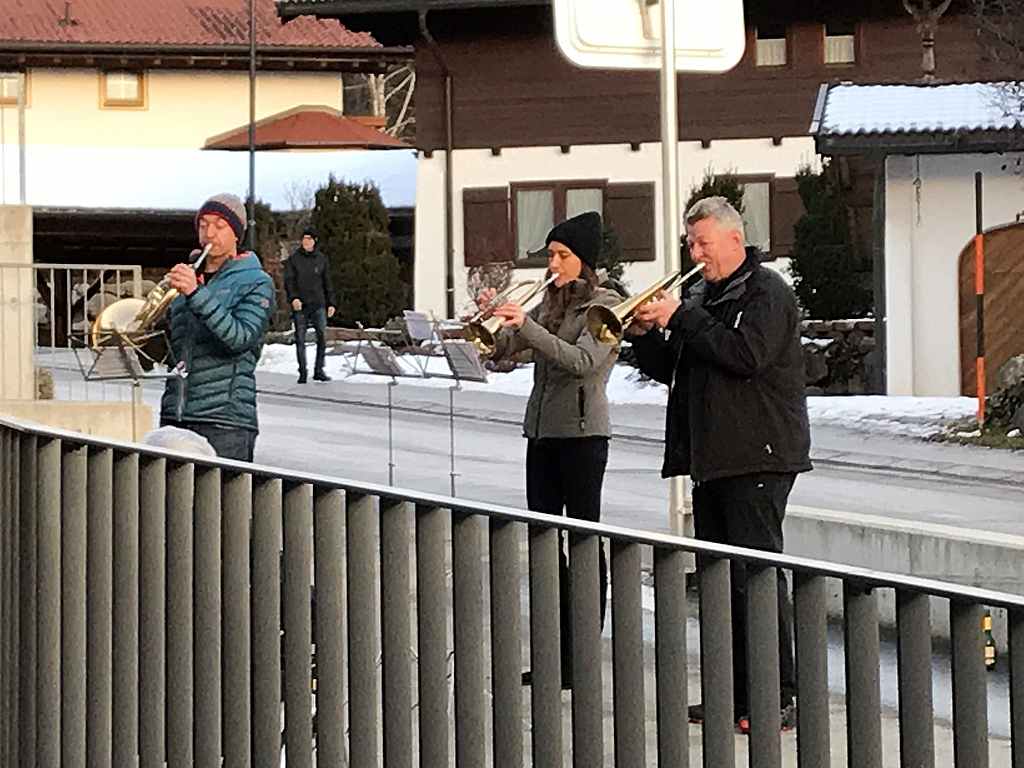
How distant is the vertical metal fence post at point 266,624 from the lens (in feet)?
15.3

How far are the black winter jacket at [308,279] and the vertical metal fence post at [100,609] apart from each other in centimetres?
2430

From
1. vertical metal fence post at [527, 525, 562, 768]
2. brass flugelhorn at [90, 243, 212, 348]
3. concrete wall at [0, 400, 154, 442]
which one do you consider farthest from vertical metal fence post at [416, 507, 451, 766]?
concrete wall at [0, 400, 154, 442]

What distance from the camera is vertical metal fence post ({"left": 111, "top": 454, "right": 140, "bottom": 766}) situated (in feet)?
16.7

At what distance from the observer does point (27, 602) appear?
5594 millimetres

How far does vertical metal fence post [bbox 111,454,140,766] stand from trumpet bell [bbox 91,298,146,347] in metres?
6.66

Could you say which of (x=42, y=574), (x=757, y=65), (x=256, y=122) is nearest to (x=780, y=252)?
(x=757, y=65)

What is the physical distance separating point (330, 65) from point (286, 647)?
47490 mm

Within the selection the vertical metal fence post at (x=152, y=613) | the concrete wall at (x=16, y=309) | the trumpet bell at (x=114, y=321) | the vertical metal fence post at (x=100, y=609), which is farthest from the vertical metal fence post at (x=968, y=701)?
the concrete wall at (x=16, y=309)

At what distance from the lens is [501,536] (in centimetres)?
418

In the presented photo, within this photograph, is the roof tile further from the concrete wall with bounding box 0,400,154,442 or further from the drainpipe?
the concrete wall with bounding box 0,400,154,442

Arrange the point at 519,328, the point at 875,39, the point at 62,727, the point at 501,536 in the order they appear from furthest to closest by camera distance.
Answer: the point at 875,39, the point at 519,328, the point at 62,727, the point at 501,536

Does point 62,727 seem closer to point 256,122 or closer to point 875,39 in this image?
point 875,39

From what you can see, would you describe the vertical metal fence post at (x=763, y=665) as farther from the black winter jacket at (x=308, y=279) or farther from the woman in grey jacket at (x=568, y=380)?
the black winter jacket at (x=308, y=279)

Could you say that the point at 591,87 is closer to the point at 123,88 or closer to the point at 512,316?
the point at 123,88
